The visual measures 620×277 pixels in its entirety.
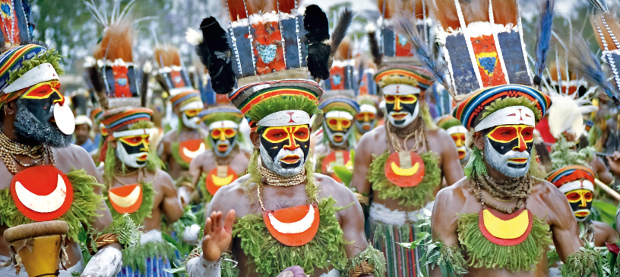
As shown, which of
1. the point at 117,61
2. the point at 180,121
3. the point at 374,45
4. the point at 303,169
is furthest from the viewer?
the point at 180,121

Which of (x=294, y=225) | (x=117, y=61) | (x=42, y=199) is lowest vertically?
(x=294, y=225)

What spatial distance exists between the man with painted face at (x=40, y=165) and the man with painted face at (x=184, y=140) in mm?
6724

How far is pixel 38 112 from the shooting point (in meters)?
4.36

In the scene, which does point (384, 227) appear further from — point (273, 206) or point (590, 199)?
point (273, 206)

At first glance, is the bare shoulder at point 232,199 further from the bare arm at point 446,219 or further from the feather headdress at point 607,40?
the feather headdress at point 607,40

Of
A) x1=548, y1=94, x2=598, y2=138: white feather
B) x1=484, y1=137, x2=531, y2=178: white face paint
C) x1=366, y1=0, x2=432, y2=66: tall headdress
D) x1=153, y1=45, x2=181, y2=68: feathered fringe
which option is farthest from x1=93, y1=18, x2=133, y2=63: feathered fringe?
x1=153, y1=45, x2=181, y2=68: feathered fringe

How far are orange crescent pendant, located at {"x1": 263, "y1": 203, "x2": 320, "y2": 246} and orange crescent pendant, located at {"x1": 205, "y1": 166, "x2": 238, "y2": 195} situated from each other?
205 inches

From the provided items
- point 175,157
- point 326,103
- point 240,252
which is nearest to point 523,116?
point 240,252

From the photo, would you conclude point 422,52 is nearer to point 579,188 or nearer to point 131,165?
point 579,188

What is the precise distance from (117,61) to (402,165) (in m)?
3.17

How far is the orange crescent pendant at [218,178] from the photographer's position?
9.71m

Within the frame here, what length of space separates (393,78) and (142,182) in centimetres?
274

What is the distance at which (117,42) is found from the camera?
776 cm

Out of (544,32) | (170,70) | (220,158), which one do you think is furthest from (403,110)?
(170,70)
